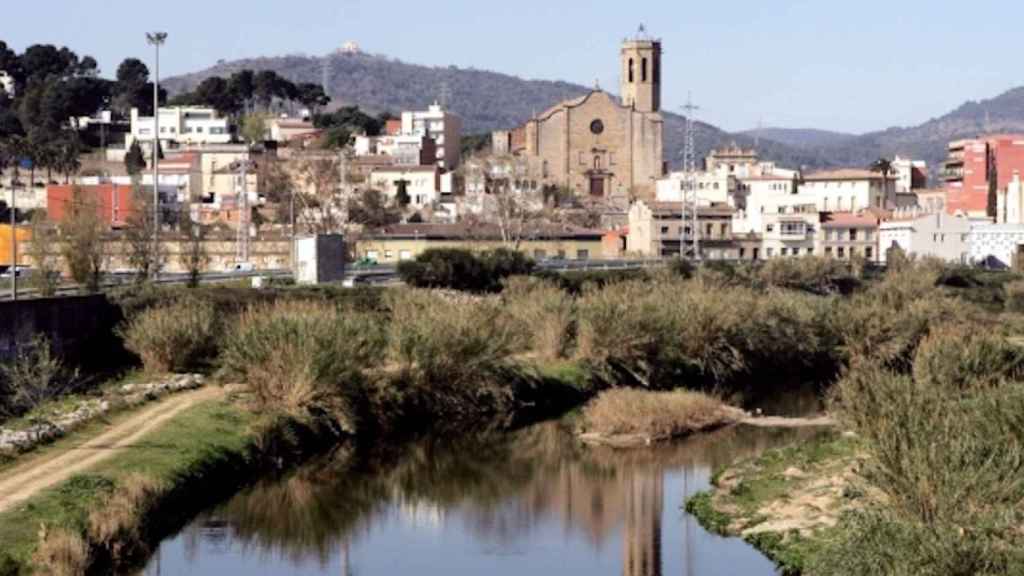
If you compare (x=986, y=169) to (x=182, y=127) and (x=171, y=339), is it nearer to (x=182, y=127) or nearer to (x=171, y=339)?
(x=182, y=127)

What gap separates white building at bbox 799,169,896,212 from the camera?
118 meters

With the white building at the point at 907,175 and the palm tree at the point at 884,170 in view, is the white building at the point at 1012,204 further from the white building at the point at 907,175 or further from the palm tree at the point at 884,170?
the white building at the point at 907,175

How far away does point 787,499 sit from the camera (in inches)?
1201

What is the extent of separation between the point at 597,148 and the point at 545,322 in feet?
257

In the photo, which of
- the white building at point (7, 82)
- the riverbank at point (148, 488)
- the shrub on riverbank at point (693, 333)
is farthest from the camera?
the white building at point (7, 82)

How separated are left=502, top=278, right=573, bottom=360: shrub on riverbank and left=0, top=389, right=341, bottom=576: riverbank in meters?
12.6

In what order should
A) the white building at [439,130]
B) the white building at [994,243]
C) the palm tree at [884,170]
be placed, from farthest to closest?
the white building at [439,130] → the palm tree at [884,170] → the white building at [994,243]

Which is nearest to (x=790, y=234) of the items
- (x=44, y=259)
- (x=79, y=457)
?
(x=44, y=259)

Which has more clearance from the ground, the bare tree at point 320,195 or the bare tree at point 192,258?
the bare tree at point 320,195

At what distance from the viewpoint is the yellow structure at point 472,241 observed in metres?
86.8

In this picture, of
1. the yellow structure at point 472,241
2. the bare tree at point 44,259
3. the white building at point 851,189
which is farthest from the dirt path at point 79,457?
the white building at point 851,189

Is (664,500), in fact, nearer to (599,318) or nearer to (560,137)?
(599,318)

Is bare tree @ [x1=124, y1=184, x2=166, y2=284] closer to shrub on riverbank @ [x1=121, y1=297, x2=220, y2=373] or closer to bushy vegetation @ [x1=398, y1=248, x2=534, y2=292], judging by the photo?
bushy vegetation @ [x1=398, y1=248, x2=534, y2=292]

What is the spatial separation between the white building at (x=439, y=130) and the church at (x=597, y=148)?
15513mm
